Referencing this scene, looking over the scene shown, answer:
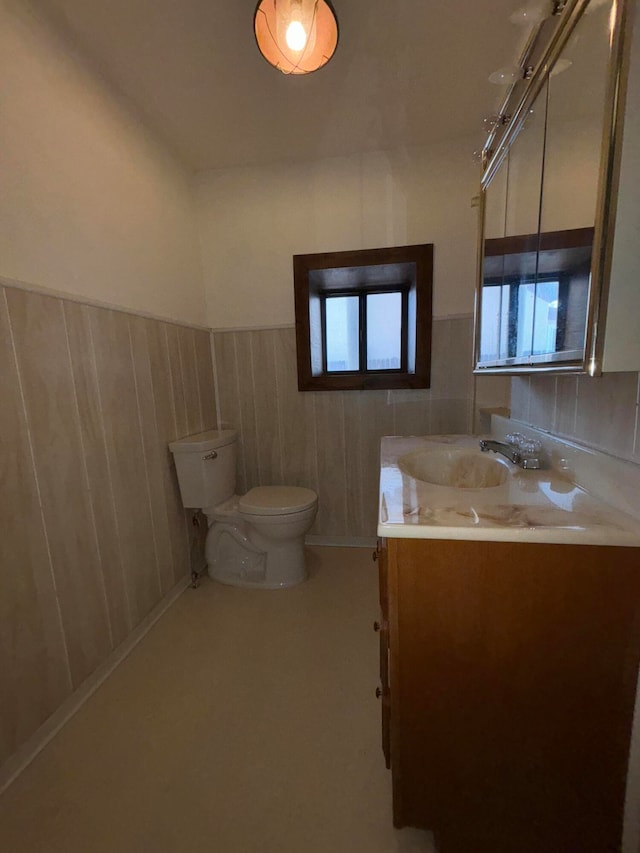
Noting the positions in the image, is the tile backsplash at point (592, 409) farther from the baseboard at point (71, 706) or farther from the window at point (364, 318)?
the baseboard at point (71, 706)

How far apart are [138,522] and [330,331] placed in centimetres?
160

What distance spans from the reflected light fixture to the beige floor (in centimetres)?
218

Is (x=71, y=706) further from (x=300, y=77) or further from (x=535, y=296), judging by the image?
(x=300, y=77)

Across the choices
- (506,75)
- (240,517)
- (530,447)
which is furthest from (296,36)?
(240,517)

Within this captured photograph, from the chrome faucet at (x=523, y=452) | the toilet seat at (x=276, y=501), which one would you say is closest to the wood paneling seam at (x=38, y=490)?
the toilet seat at (x=276, y=501)

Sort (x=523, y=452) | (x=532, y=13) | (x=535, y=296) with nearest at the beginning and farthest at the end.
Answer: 1. (x=532, y=13)
2. (x=535, y=296)
3. (x=523, y=452)

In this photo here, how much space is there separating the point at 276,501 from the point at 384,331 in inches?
50.9

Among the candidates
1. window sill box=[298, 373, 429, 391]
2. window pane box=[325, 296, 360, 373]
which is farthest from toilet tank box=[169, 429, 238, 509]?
Answer: window pane box=[325, 296, 360, 373]

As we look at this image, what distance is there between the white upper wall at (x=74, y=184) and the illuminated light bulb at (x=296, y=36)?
0.82m

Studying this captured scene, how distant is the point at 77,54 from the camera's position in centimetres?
128

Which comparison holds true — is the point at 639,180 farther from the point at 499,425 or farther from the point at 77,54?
the point at 77,54

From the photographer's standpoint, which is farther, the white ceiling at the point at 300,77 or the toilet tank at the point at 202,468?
the toilet tank at the point at 202,468

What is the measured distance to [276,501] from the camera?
6.12 feet

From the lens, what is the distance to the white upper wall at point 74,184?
1.08 m
